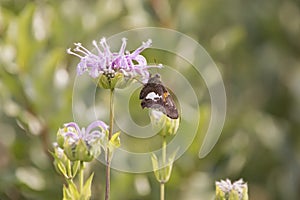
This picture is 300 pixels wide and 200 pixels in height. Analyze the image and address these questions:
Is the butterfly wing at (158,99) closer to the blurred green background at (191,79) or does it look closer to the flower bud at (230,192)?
the flower bud at (230,192)

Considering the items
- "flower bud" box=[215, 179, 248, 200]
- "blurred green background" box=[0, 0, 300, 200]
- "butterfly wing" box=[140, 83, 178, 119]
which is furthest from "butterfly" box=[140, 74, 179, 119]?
"blurred green background" box=[0, 0, 300, 200]

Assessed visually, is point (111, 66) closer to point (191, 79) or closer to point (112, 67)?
point (112, 67)

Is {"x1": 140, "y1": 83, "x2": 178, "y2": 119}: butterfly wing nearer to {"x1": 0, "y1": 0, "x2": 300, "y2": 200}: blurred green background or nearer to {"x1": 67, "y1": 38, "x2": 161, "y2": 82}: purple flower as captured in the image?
{"x1": 67, "y1": 38, "x2": 161, "y2": 82}: purple flower

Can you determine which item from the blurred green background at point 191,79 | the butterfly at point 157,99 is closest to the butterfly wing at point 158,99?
the butterfly at point 157,99

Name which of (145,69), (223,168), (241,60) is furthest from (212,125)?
(145,69)

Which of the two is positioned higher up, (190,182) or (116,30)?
(116,30)

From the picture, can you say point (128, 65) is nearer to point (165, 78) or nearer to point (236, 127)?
point (165, 78)

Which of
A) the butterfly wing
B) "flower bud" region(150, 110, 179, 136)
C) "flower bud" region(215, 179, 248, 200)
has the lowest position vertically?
"flower bud" region(215, 179, 248, 200)

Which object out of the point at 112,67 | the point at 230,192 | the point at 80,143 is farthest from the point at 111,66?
A: the point at 230,192
